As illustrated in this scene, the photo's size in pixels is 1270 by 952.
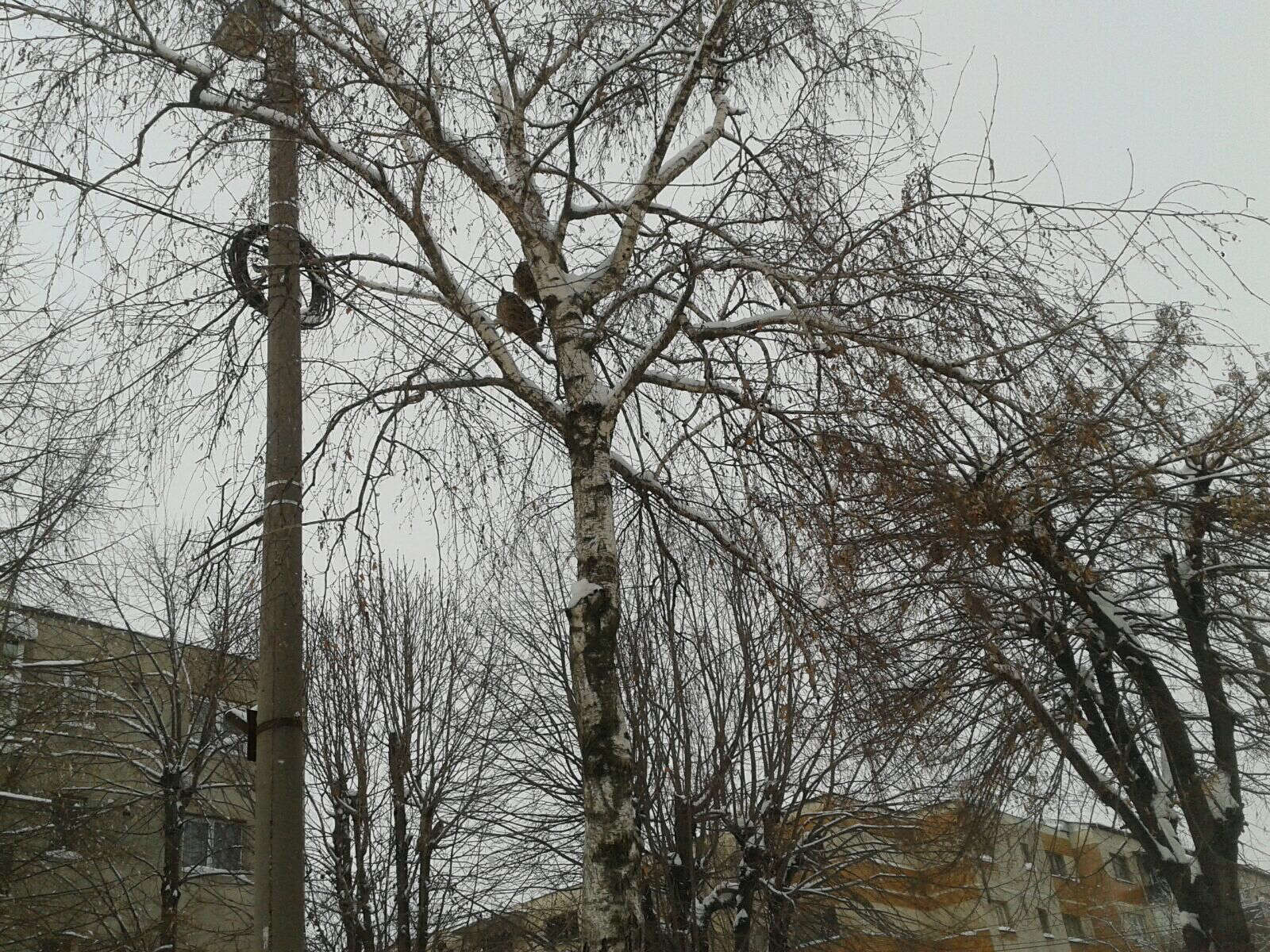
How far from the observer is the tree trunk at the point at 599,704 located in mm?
4762

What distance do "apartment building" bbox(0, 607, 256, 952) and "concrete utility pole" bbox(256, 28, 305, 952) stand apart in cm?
704

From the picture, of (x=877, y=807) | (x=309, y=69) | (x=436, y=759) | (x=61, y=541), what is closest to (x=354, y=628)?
(x=436, y=759)

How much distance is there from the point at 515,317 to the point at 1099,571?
4585mm

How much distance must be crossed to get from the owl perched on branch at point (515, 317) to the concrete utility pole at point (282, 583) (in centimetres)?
124

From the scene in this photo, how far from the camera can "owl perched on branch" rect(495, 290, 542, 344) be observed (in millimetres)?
6273

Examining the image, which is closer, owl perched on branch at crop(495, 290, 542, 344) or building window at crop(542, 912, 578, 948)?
owl perched on branch at crop(495, 290, 542, 344)

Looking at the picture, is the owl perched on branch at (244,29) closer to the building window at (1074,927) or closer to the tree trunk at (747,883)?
the tree trunk at (747,883)

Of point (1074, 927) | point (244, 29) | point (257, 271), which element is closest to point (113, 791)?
point (257, 271)

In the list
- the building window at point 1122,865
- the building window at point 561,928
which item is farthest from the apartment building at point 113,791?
the building window at point 1122,865

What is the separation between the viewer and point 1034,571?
25.8 feet

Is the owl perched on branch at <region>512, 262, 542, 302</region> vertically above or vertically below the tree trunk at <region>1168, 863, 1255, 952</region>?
above

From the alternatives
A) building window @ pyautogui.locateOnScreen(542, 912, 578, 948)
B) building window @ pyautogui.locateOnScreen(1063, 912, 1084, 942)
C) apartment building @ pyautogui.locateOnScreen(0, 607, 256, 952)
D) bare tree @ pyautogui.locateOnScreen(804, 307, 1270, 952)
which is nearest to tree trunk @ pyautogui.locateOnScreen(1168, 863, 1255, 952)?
bare tree @ pyautogui.locateOnScreen(804, 307, 1270, 952)

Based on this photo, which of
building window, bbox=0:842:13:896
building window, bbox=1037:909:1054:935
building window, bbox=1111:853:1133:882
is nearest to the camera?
building window, bbox=1111:853:1133:882

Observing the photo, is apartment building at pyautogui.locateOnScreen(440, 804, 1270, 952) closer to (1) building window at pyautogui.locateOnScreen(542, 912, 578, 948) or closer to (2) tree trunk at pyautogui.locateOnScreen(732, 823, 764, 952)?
(1) building window at pyautogui.locateOnScreen(542, 912, 578, 948)
